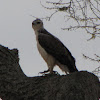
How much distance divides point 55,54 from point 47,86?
2.62 meters

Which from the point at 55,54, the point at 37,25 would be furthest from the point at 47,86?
the point at 37,25

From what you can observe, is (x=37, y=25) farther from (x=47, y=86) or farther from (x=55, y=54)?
(x=47, y=86)

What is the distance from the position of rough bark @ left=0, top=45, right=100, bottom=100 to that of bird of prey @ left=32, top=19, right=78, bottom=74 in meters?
2.19

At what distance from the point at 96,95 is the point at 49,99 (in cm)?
61

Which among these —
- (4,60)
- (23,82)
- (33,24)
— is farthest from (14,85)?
(33,24)

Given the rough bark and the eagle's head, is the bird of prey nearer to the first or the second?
the eagle's head

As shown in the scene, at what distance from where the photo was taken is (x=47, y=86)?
3100 millimetres

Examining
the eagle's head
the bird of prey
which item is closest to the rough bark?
the bird of prey

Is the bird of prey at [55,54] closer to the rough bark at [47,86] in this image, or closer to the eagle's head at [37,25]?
the eagle's head at [37,25]

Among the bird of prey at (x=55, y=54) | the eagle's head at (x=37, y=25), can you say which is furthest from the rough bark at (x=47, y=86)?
the eagle's head at (x=37, y=25)

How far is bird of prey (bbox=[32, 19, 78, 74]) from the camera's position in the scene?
18.4ft

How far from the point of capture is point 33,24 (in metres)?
6.78

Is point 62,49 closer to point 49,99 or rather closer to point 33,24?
point 33,24

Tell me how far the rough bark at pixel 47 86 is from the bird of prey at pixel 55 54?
2.19 meters
